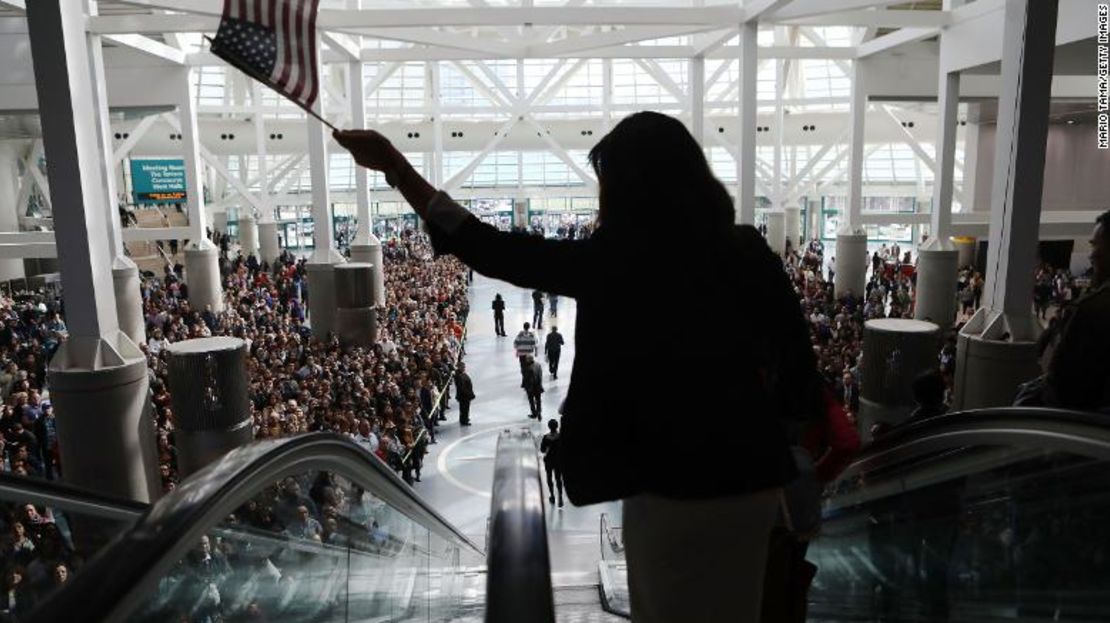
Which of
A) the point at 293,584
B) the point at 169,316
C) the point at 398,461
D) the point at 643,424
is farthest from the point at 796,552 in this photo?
the point at 169,316

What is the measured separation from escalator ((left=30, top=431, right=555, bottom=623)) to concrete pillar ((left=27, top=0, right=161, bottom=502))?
4.71 m

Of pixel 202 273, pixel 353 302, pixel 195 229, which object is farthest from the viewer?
pixel 202 273

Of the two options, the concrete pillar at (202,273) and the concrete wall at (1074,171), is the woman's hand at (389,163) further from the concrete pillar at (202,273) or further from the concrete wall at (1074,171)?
the concrete wall at (1074,171)

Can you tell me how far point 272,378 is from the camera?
1491 centimetres

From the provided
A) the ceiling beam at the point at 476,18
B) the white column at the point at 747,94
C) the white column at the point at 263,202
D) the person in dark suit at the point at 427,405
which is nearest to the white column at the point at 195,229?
the ceiling beam at the point at 476,18

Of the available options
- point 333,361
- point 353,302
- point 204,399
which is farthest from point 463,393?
point 204,399

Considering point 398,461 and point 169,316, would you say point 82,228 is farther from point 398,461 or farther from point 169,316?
point 169,316

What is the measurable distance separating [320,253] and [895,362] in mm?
14150

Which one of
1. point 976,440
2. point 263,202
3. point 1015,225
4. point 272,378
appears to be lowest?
point 272,378

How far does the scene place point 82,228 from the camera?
364 inches

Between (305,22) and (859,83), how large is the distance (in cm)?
2140

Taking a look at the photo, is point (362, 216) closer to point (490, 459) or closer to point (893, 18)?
point (490, 459)

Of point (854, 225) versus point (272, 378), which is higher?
point (854, 225)

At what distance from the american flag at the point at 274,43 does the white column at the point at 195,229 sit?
20463 millimetres
